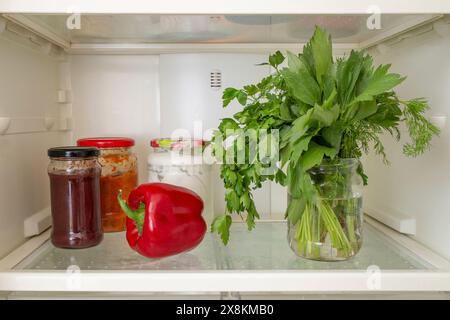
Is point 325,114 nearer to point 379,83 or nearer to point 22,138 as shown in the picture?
point 379,83

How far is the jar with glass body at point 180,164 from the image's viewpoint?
87cm

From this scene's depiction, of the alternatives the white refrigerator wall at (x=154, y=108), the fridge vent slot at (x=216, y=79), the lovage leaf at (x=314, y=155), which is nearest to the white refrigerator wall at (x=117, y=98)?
the white refrigerator wall at (x=154, y=108)

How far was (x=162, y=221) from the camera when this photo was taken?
0.75m

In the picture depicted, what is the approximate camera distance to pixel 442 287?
0.65m

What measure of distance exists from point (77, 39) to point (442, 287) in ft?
2.80

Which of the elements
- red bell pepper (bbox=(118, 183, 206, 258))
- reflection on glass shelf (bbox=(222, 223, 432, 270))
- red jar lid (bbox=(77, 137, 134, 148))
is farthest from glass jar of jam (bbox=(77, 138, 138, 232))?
reflection on glass shelf (bbox=(222, 223, 432, 270))

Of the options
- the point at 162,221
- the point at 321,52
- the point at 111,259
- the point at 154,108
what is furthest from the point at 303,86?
the point at 154,108

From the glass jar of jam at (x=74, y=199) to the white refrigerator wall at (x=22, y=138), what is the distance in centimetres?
8

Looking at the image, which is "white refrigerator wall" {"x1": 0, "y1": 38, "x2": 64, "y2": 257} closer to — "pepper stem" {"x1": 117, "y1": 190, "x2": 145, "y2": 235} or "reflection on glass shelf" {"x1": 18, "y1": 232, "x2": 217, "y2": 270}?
"reflection on glass shelf" {"x1": 18, "y1": 232, "x2": 217, "y2": 270}

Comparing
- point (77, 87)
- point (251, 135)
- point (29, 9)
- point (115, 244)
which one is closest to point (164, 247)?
point (115, 244)

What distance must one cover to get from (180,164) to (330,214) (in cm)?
31

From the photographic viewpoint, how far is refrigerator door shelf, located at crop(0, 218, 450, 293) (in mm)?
649

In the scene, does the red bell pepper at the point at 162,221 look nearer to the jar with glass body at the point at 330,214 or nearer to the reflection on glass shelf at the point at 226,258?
the reflection on glass shelf at the point at 226,258
